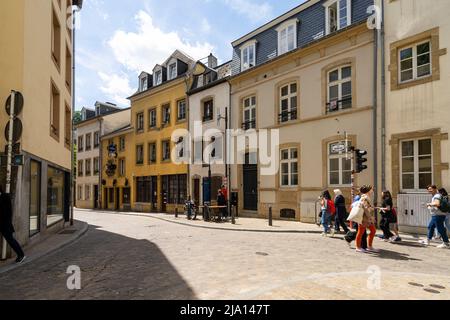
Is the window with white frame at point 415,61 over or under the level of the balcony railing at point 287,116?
over

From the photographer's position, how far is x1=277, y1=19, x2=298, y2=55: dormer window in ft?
56.1

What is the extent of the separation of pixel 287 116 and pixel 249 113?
9.67 ft

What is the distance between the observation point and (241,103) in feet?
65.8

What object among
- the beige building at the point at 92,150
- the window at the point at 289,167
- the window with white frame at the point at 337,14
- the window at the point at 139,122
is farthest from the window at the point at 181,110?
the window with white frame at the point at 337,14

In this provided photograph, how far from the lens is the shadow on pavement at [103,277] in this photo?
16.9 feet

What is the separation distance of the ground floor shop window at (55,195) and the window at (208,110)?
10.2m

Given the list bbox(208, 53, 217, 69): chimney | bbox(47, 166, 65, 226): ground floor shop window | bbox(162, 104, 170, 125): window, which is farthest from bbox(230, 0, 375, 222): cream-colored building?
bbox(47, 166, 65, 226): ground floor shop window

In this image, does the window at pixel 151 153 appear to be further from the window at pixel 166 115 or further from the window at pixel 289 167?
the window at pixel 289 167

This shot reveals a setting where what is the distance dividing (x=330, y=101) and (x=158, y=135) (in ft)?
50.9

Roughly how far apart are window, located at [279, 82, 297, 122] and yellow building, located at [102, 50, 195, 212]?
906cm

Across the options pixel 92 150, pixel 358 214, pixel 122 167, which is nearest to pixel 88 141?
pixel 92 150

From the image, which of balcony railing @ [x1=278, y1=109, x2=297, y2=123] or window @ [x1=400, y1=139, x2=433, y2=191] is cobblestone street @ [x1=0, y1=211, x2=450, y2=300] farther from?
balcony railing @ [x1=278, y1=109, x2=297, y2=123]

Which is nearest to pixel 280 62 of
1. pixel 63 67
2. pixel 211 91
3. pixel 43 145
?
pixel 211 91
